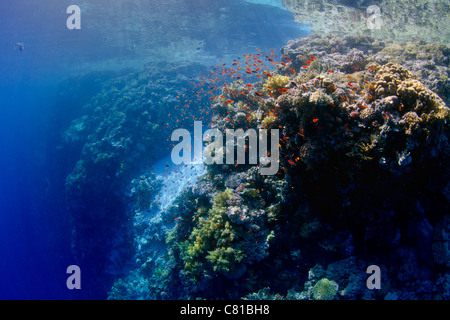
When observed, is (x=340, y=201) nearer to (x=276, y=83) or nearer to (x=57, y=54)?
(x=276, y=83)

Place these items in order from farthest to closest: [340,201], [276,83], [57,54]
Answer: [57,54], [276,83], [340,201]

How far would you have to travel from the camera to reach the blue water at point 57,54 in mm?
21125

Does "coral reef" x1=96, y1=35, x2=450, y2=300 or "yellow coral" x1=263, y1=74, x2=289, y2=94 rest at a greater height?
"yellow coral" x1=263, y1=74, x2=289, y2=94

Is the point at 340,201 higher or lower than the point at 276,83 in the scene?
lower

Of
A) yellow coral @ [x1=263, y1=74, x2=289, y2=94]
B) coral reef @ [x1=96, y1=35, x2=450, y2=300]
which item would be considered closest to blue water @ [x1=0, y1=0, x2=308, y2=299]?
coral reef @ [x1=96, y1=35, x2=450, y2=300]

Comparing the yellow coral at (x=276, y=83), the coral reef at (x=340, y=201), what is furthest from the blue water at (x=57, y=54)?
the yellow coral at (x=276, y=83)

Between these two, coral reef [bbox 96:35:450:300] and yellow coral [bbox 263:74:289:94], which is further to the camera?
yellow coral [bbox 263:74:289:94]

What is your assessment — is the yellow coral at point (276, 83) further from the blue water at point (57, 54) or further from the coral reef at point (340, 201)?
the blue water at point (57, 54)

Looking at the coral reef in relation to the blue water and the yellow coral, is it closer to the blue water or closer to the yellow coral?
the yellow coral

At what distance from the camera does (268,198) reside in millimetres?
6375

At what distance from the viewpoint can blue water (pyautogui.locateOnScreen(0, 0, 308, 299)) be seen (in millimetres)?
21125

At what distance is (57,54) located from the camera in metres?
33.8

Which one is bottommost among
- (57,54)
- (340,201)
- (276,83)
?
(340,201)

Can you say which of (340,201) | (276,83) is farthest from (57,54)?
(340,201)
